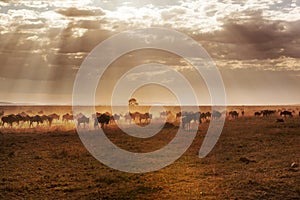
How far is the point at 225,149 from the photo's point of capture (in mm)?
25156

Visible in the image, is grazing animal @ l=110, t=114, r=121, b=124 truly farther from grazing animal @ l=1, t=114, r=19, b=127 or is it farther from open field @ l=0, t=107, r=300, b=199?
open field @ l=0, t=107, r=300, b=199

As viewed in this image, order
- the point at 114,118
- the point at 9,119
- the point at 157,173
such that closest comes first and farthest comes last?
the point at 157,173 → the point at 9,119 → the point at 114,118

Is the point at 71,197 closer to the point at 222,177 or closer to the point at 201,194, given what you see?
the point at 201,194

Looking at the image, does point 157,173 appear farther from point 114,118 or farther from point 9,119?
point 114,118

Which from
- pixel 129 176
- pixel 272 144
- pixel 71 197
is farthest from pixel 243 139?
pixel 71 197

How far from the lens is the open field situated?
51.6 feet

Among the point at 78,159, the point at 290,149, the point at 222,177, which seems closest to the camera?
the point at 222,177

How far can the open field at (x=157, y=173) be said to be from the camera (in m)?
15.7

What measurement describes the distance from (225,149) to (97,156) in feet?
26.6

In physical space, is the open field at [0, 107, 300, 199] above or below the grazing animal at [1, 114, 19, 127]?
below

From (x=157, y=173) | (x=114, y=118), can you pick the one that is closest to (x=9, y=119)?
(x=114, y=118)

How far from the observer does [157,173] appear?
62.2 feet

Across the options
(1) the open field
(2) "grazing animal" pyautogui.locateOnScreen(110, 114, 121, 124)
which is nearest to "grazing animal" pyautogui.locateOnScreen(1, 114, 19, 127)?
(2) "grazing animal" pyautogui.locateOnScreen(110, 114, 121, 124)

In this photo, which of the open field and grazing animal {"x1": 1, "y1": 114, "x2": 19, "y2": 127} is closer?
the open field
